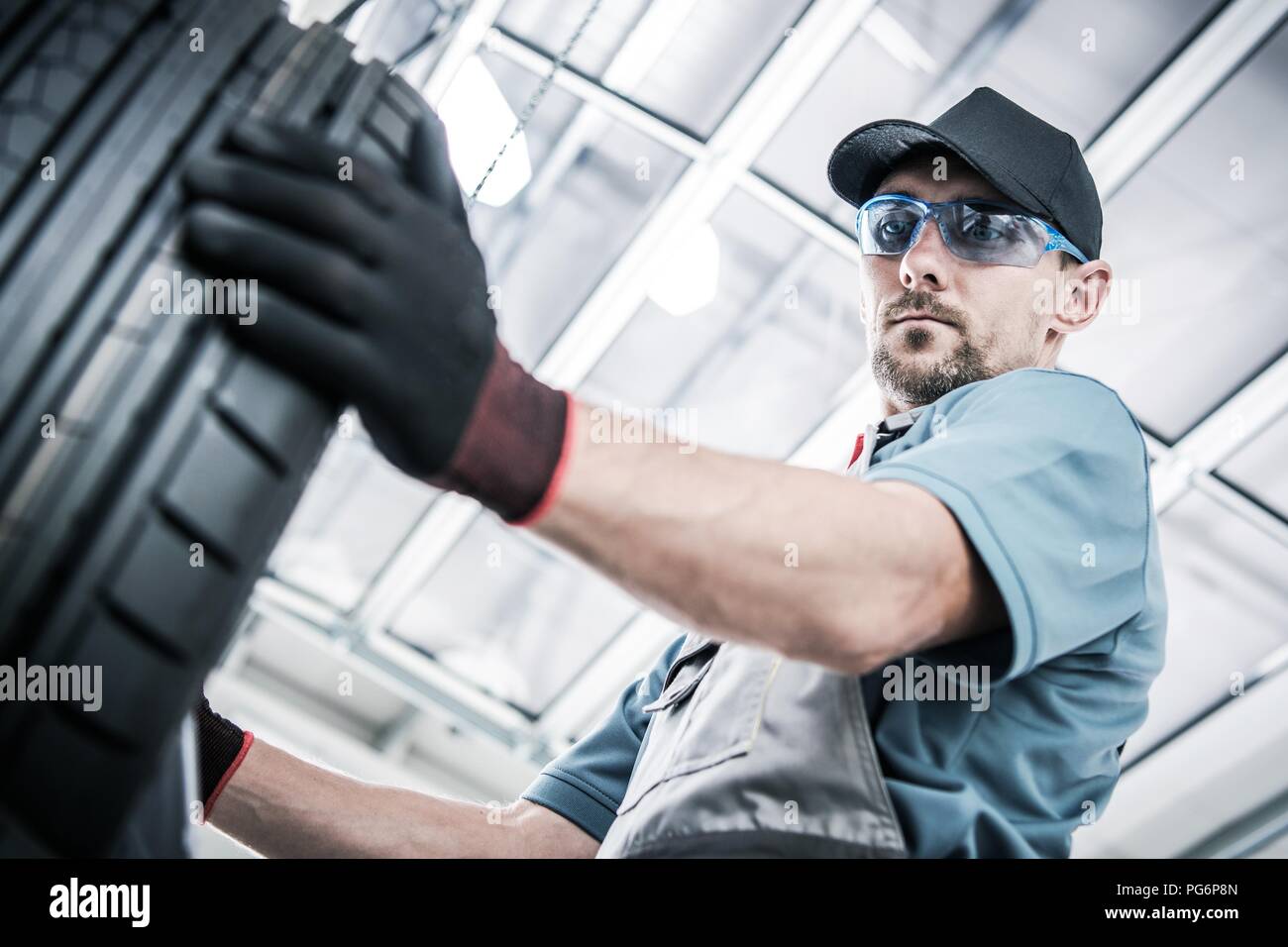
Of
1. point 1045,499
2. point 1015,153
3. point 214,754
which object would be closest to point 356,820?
point 214,754

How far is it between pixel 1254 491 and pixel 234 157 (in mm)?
4802

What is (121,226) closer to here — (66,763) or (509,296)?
(66,763)

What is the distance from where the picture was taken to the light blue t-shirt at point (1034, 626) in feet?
2.89

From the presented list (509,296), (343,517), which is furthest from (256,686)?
(509,296)

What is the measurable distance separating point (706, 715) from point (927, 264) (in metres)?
0.72

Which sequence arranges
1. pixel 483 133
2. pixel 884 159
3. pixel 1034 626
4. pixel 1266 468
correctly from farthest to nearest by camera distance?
pixel 1266 468, pixel 483 133, pixel 884 159, pixel 1034 626

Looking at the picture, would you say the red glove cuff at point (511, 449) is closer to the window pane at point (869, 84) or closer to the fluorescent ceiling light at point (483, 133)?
the fluorescent ceiling light at point (483, 133)

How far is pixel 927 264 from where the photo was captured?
1448mm

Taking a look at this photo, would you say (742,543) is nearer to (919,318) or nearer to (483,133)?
(919,318)

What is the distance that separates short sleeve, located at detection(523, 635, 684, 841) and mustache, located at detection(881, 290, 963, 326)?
0.56 metres

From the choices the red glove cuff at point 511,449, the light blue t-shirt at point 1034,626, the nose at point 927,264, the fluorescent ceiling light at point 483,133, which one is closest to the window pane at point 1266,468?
the fluorescent ceiling light at point 483,133

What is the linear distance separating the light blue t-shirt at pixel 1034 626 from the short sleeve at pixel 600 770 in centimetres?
48

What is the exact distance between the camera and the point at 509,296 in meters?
4.86

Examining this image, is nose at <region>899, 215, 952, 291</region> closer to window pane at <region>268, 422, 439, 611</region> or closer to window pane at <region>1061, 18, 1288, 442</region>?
window pane at <region>1061, 18, 1288, 442</region>
